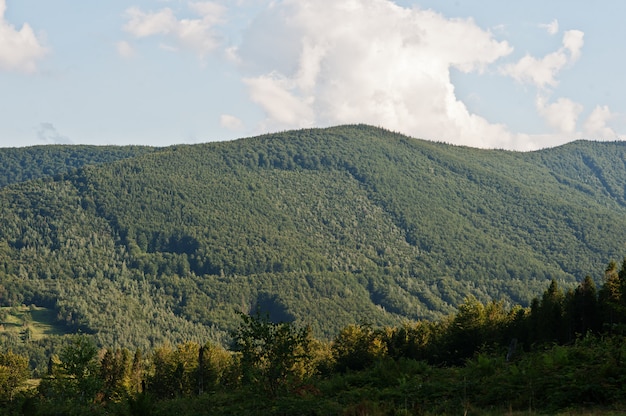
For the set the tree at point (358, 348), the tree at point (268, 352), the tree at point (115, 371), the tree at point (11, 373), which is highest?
the tree at point (268, 352)

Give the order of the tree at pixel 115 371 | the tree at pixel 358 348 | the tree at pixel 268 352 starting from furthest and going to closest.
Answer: the tree at pixel 115 371 < the tree at pixel 358 348 < the tree at pixel 268 352

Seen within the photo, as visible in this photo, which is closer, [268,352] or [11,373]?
[268,352]

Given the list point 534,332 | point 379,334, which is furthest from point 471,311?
point 379,334

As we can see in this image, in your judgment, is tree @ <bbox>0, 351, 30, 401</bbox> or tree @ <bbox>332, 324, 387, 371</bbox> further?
tree @ <bbox>0, 351, 30, 401</bbox>

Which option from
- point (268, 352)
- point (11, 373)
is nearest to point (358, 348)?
point (268, 352)

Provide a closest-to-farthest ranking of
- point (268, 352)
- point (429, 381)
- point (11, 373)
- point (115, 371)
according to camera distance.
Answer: point (429, 381), point (268, 352), point (115, 371), point (11, 373)

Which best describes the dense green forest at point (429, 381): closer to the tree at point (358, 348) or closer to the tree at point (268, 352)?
the tree at point (268, 352)

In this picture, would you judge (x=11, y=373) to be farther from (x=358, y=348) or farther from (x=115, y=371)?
(x=358, y=348)

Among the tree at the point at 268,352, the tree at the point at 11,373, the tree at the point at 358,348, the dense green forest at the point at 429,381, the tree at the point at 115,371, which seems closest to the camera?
the dense green forest at the point at 429,381

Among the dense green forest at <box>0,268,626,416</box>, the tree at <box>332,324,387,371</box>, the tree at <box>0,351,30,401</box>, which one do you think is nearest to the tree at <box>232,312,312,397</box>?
the dense green forest at <box>0,268,626,416</box>

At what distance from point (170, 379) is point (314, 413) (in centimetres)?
6768

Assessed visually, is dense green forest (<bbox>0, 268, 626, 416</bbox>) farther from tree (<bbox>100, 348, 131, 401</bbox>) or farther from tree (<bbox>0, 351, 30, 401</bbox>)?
tree (<bbox>0, 351, 30, 401</bbox>)

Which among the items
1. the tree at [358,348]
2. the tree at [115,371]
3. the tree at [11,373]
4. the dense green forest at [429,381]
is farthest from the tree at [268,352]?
the tree at [11,373]

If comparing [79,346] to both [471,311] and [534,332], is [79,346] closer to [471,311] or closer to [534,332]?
[471,311]
